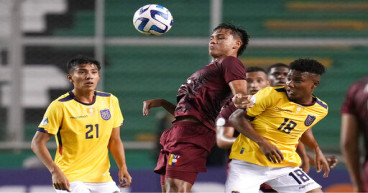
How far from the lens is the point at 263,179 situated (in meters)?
4.93

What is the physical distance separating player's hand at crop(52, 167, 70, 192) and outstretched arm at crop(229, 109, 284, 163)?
4.32ft

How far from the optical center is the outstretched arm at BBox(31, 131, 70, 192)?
471cm

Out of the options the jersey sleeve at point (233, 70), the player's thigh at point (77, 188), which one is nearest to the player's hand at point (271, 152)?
the jersey sleeve at point (233, 70)

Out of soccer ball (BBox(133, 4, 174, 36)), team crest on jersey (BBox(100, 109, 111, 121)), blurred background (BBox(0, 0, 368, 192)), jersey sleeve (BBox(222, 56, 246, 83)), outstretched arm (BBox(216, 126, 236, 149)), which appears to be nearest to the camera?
jersey sleeve (BBox(222, 56, 246, 83))

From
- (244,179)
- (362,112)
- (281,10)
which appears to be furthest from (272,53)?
(362,112)

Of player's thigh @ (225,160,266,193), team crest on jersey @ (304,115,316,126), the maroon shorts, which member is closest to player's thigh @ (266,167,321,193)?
player's thigh @ (225,160,266,193)

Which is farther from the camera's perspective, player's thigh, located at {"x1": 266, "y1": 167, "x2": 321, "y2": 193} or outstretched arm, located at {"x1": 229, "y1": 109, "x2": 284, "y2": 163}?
player's thigh, located at {"x1": 266, "y1": 167, "x2": 321, "y2": 193}

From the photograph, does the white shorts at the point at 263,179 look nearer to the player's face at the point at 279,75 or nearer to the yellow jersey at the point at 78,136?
the yellow jersey at the point at 78,136

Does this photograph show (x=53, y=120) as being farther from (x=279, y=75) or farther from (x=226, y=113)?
(x=279, y=75)

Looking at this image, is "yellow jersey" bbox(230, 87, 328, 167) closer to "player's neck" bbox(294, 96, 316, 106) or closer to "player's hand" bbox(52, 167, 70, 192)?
"player's neck" bbox(294, 96, 316, 106)

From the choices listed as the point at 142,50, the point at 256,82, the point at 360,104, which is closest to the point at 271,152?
the point at 256,82

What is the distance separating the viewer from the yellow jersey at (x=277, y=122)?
16.0ft

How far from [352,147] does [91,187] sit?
2.47 meters

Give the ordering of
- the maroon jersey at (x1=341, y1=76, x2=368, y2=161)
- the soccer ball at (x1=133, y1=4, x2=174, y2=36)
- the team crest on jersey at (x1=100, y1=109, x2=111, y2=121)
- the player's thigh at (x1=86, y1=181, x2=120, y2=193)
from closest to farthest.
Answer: the maroon jersey at (x1=341, y1=76, x2=368, y2=161) < the player's thigh at (x1=86, y1=181, x2=120, y2=193) < the team crest on jersey at (x1=100, y1=109, x2=111, y2=121) < the soccer ball at (x1=133, y1=4, x2=174, y2=36)
